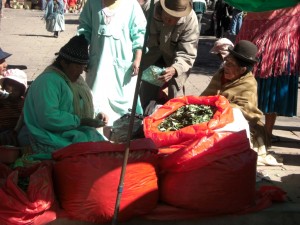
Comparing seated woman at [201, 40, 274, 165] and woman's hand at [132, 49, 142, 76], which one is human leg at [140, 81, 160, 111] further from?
seated woman at [201, 40, 274, 165]

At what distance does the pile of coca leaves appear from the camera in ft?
16.5

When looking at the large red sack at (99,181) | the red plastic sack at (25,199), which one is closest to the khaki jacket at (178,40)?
the large red sack at (99,181)

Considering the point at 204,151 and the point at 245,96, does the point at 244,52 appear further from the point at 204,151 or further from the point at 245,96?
the point at 204,151

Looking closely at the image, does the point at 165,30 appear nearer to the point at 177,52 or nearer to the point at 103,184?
the point at 177,52

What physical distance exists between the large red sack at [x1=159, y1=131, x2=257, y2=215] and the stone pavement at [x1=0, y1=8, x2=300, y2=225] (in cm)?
14

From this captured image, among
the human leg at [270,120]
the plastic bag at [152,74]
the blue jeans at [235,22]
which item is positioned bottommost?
the blue jeans at [235,22]

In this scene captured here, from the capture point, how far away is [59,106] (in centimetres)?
450

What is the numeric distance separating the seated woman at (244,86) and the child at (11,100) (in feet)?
5.86

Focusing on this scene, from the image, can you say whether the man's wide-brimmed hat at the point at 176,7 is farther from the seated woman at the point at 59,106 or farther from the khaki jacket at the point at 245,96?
the seated woman at the point at 59,106

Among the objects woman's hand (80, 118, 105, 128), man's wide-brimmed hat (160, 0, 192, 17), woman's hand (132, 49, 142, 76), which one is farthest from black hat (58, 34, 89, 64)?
man's wide-brimmed hat (160, 0, 192, 17)

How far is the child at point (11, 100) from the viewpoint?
516 centimetres

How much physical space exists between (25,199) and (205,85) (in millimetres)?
7322

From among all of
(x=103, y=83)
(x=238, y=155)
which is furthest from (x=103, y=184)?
(x=103, y=83)

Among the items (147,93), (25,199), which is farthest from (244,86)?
(25,199)
